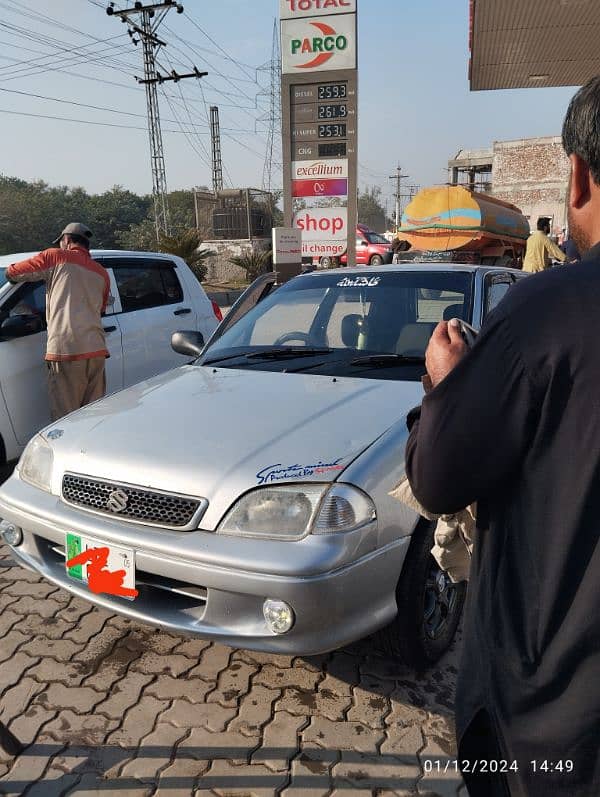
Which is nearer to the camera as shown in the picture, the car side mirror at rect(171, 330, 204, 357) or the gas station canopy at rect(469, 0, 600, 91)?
the car side mirror at rect(171, 330, 204, 357)

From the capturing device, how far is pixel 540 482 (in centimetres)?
92

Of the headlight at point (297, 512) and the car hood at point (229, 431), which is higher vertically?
the car hood at point (229, 431)

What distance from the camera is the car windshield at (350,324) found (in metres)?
3.08

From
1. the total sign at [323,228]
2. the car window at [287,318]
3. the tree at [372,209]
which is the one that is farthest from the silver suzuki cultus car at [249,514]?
the tree at [372,209]

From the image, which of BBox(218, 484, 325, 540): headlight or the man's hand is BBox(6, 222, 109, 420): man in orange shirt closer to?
BBox(218, 484, 325, 540): headlight

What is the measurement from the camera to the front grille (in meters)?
2.16

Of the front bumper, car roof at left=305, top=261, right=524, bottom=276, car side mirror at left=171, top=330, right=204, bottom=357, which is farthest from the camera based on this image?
car side mirror at left=171, top=330, right=204, bottom=357

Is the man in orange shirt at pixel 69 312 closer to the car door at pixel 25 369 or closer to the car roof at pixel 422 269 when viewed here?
the car door at pixel 25 369

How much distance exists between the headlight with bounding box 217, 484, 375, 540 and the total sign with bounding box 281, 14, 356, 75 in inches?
406

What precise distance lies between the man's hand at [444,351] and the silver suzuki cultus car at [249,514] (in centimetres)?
102

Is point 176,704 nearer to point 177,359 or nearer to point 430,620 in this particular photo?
point 430,620

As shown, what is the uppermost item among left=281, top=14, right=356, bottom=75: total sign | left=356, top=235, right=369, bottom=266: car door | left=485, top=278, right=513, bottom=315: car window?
left=281, top=14, right=356, bottom=75: total sign

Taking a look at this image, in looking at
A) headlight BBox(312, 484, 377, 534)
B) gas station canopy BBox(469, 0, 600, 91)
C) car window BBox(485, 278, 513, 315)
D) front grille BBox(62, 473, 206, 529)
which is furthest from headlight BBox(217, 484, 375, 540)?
gas station canopy BBox(469, 0, 600, 91)

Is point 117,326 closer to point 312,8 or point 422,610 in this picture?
point 422,610
